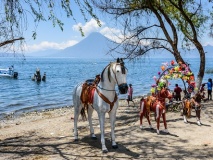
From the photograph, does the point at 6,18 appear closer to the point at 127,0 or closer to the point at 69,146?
the point at 69,146

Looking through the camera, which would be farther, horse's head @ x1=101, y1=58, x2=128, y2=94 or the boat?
the boat

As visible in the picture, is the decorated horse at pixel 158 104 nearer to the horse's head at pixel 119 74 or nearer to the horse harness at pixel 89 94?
the horse harness at pixel 89 94

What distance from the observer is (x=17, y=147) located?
9062 mm

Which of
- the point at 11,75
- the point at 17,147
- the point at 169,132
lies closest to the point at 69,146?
→ the point at 17,147

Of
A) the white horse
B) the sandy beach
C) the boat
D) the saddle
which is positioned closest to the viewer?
the white horse

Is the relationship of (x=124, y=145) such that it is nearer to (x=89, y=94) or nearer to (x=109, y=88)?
(x=89, y=94)

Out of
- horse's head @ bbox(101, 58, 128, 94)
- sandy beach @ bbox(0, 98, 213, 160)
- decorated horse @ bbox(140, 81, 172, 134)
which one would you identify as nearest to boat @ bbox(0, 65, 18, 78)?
sandy beach @ bbox(0, 98, 213, 160)

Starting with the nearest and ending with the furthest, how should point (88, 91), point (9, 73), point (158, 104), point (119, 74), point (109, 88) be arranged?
1. point (119, 74)
2. point (109, 88)
3. point (88, 91)
4. point (158, 104)
5. point (9, 73)

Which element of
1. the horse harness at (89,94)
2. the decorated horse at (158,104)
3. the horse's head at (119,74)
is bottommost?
the decorated horse at (158,104)

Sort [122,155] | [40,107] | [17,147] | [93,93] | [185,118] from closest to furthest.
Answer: [122,155]
[93,93]
[17,147]
[185,118]
[40,107]

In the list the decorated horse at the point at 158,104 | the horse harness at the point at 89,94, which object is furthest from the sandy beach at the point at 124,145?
the horse harness at the point at 89,94

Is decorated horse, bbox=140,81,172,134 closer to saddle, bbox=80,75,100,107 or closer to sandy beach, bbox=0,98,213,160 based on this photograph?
sandy beach, bbox=0,98,213,160

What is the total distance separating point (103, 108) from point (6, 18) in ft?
10.9

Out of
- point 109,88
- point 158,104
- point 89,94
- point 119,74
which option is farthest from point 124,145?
point 119,74
